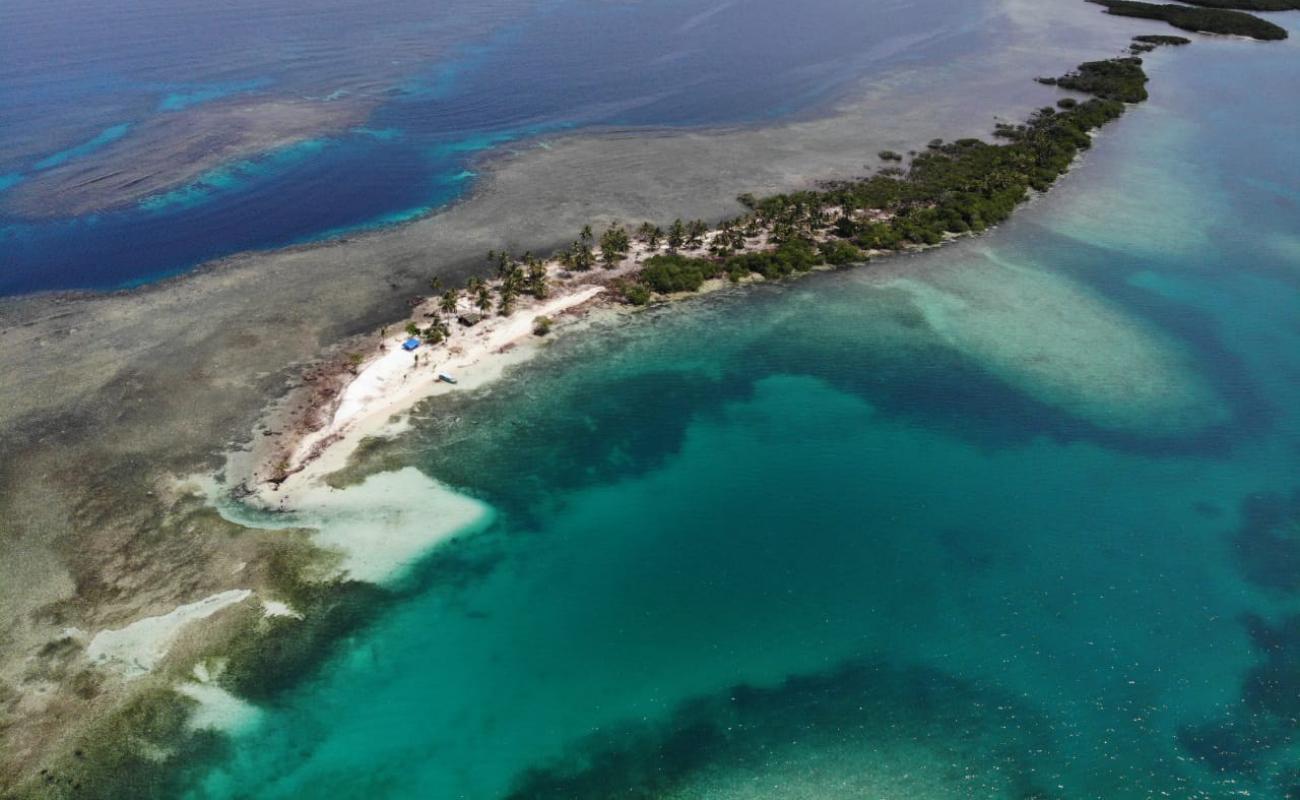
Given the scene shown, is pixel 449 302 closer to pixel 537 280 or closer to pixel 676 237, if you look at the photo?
pixel 537 280

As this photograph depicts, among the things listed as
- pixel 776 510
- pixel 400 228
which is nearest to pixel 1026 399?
pixel 776 510

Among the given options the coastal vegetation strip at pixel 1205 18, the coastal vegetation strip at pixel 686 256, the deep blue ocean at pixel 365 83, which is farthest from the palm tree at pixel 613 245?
the coastal vegetation strip at pixel 1205 18

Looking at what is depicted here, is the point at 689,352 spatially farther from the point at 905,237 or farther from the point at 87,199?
the point at 87,199

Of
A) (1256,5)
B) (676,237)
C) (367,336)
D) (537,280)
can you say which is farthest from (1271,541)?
(1256,5)

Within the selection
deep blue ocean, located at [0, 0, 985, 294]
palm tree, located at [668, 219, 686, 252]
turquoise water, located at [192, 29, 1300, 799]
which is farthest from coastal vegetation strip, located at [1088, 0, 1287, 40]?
palm tree, located at [668, 219, 686, 252]

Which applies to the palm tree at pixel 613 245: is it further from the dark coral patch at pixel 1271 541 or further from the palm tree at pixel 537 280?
the dark coral patch at pixel 1271 541

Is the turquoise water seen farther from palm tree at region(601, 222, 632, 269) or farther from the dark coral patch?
palm tree at region(601, 222, 632, 269)
